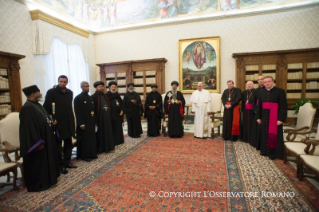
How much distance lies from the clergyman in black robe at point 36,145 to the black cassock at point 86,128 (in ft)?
3.45

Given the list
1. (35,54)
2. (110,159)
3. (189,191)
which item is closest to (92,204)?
(189,191)

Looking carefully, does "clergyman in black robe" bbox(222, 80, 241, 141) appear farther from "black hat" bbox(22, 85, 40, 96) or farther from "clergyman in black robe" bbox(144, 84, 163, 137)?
"black hat" bbox(22, 85, 40, 96)

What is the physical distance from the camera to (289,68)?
7.87 metres

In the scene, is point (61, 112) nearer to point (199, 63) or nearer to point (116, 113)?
point (116, 113)

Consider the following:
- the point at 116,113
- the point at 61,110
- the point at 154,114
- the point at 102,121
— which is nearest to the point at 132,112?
the point at 154,114

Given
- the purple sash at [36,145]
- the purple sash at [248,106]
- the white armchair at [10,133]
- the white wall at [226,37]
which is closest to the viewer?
the purple sash at [36,145]

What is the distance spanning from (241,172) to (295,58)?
685 centimetres

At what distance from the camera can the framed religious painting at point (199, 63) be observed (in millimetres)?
8758

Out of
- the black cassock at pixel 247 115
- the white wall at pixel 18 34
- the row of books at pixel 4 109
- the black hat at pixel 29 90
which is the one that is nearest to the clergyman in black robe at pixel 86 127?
the black hat at pixel 29 90

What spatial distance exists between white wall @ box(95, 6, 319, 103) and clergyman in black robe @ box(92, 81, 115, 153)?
5345 millimetres

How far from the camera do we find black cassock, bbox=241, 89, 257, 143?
16.7 ft

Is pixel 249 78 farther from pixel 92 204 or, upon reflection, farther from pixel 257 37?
pixel 92 204

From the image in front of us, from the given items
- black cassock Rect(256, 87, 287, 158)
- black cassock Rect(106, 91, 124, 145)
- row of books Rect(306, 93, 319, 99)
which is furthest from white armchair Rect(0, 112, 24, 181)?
row of books Rect(306, 93, 319, 99)

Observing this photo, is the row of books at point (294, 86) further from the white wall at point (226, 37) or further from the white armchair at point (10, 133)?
the white armchair at point (10, 133)
